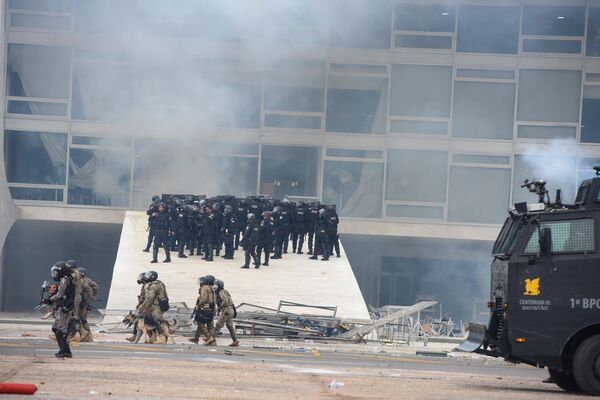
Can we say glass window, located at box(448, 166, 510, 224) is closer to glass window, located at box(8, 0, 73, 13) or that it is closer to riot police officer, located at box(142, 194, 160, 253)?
riot police officer, located at box(142, 194, 160, 253)

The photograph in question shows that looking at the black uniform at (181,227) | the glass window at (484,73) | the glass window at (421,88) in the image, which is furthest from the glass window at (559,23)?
the black uniform at (181,227)

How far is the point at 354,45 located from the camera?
124 ft

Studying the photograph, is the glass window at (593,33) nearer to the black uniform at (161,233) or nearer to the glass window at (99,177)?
the glass window at (99,177)

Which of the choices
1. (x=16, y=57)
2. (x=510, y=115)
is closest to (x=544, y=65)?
(x=510, y=115)

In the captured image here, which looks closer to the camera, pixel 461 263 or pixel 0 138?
pixel 0 138

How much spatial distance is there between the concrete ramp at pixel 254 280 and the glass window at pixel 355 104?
763cm

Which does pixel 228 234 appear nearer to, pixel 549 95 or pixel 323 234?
pixel 323 234

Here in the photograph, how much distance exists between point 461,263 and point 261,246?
429 inches

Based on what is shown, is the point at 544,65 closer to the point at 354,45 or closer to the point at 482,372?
the point at 354,45

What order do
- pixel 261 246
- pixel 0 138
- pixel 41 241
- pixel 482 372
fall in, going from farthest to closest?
pixel 41 241, pixel 0 138, pixel 261 246, pixel 482 372

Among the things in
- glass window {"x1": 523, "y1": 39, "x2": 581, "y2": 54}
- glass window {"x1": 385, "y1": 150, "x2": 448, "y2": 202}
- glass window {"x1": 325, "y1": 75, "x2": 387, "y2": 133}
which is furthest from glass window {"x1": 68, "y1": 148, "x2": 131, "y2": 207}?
glass window {"x1": 523, "y1": 39, "x2": 581, "y2": 54}

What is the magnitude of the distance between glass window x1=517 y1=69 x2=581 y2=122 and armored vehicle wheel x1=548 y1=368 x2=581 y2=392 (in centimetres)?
2369

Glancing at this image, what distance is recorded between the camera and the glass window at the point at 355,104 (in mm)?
37906

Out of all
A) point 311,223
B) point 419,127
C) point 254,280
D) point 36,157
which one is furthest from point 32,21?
point 254,280
